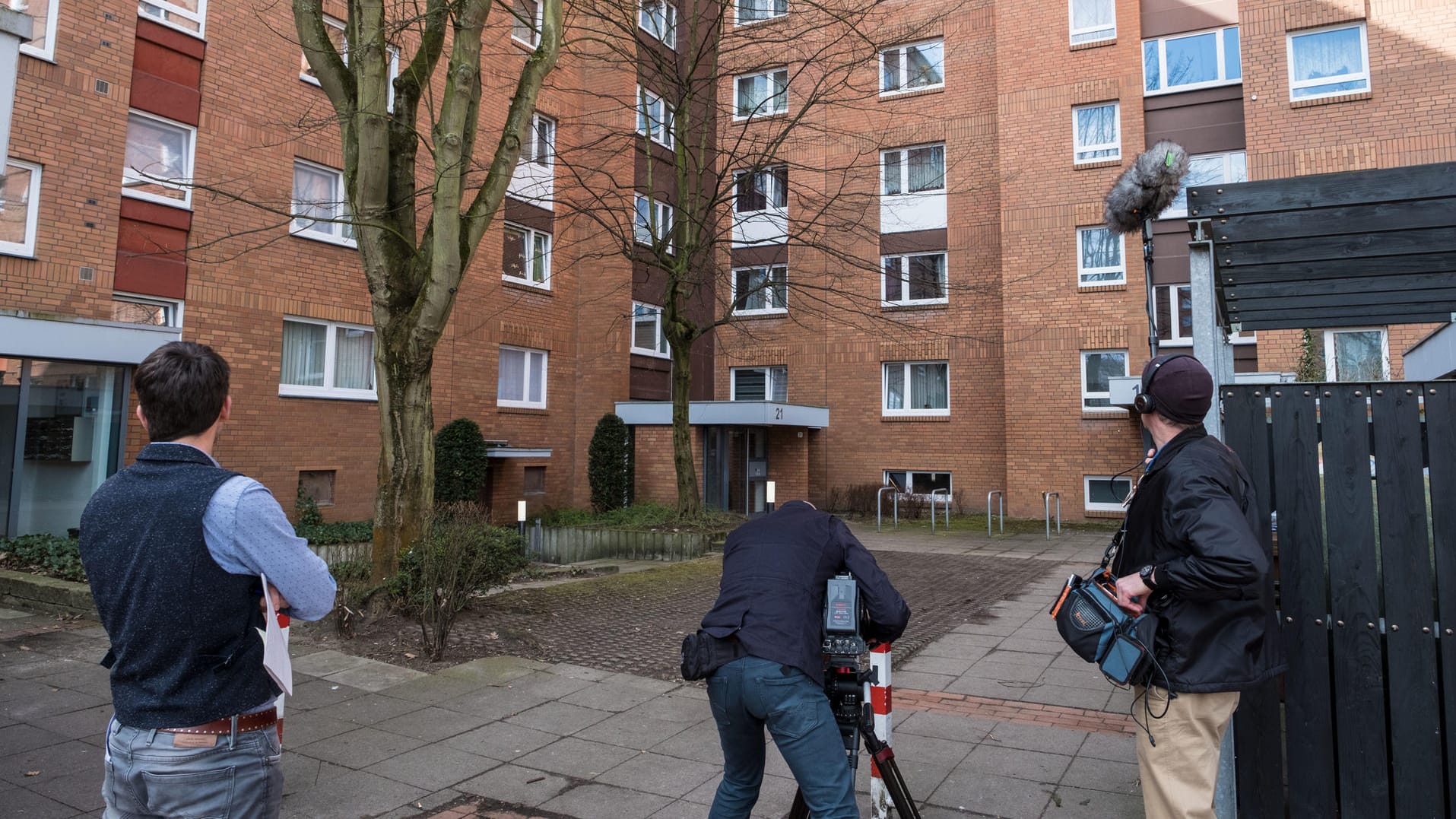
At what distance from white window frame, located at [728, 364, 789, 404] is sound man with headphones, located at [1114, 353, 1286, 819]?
20418 millimetres

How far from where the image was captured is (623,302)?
71.1 ft

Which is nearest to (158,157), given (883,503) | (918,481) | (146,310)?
(146,310)

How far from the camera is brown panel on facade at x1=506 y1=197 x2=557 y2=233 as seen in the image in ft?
65.6

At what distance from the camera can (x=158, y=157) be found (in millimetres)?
14133

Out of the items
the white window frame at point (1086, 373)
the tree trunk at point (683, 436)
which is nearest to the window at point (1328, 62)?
the white window frame at point (1086, 373)

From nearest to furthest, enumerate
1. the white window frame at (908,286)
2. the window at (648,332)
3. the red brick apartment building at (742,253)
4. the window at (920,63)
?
the red brick apartment building at (742,253) < the white window frame at (908,286) < the window at (920,63) < the window at (648,332)

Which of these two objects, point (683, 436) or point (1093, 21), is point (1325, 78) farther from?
point (683, 436)

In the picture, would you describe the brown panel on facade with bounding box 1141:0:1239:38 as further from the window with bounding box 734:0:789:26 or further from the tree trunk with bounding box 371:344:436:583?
the tree trunk with bounding box 371:344:436:583

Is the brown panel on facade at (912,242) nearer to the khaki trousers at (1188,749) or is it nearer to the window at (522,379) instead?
the window at (522,379)

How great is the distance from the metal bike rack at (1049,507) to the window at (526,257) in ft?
40.0

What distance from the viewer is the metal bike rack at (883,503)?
19259mm

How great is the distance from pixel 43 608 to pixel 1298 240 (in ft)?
35.6

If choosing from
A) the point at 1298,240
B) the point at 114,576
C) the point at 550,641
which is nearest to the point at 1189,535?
the point at 1298,240

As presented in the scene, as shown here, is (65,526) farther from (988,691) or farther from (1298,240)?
(1298,240)
